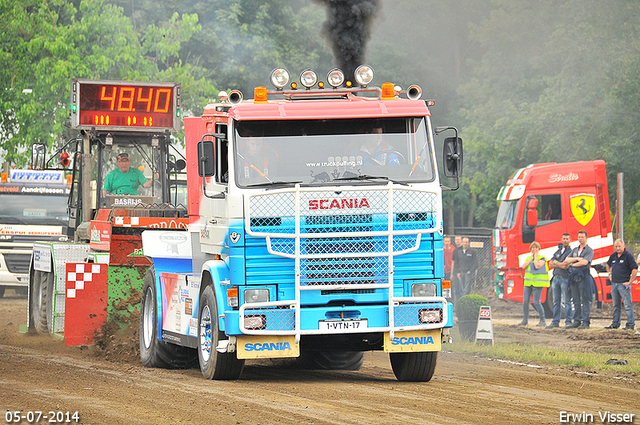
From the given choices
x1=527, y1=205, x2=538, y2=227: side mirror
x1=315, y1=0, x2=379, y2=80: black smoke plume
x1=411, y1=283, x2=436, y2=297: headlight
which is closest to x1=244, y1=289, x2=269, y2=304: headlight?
x1=411, y1=283, x2=436, y2=297: headlight

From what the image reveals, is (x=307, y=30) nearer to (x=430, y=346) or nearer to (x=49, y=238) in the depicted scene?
(x=49, y=238)

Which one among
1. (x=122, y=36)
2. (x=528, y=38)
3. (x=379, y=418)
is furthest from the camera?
(x=528, y=38)

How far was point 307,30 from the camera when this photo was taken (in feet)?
116

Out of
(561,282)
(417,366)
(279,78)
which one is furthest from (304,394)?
(561,282)

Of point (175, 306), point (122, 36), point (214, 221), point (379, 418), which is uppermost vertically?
point (122, 36)

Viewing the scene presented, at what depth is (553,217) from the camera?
79.7ft

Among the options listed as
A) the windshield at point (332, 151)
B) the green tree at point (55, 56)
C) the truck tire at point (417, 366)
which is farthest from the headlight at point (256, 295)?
the green tree at point (55, 56)

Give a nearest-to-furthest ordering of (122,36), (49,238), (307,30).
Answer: (49,238), (122,36), (307,30)

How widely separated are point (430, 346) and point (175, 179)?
284 inches

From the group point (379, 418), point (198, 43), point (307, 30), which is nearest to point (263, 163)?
point (379, 418)

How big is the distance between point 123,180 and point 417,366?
7.14 meters

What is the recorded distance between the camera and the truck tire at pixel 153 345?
41.5ft

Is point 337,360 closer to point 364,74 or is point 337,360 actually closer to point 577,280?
point 364,74

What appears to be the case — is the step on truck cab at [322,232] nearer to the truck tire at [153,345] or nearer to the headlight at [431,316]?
the headlight at [431,316]
